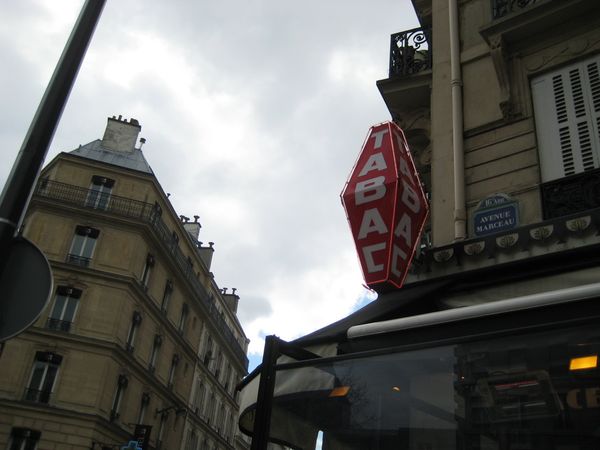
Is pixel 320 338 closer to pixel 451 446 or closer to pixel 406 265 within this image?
pixel 451 446

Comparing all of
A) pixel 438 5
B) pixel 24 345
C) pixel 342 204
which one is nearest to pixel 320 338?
pixel 342 204

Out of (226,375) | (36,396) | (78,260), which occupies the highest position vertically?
(78,260)

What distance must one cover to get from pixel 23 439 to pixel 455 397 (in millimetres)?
24297

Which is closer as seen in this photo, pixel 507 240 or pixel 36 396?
pixel 507 240

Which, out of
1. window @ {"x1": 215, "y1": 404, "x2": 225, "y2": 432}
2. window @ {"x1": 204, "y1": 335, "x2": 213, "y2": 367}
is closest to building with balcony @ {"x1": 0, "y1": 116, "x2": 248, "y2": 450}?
window @ {"x1": 204, "y1": 335, "x2": 213, "y2": 367}

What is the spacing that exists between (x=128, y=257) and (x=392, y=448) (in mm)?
26121

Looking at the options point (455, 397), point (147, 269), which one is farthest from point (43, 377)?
point (455, 397)

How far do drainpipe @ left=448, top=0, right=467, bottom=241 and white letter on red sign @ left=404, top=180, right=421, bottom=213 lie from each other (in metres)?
0.59

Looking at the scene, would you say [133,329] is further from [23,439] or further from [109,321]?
[23,439]

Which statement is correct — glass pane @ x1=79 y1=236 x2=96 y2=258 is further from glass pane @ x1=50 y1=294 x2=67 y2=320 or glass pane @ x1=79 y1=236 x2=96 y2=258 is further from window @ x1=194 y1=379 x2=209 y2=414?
window @ x1=194 y1=379 x2=209 y2=414

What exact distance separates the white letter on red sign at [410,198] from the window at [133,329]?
75.0ft

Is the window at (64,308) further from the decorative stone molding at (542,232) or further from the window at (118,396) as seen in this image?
the decorative stone molding at (542,232)

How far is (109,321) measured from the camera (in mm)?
25812

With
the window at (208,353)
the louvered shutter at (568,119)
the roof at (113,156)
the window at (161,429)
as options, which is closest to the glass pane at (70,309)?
the roof at (113,156)
